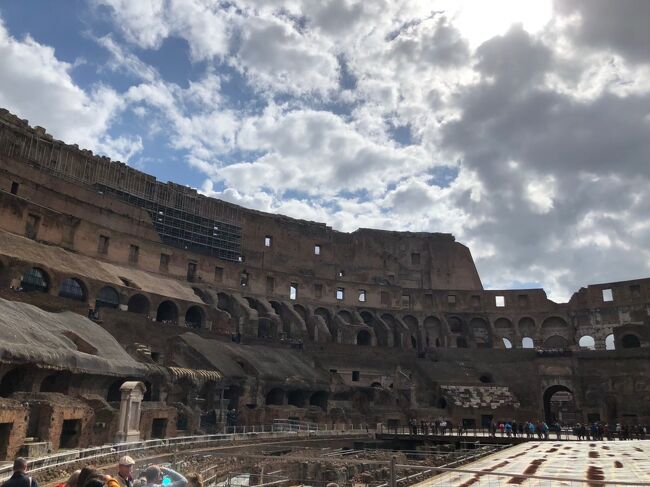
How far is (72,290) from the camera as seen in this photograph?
33.9 m

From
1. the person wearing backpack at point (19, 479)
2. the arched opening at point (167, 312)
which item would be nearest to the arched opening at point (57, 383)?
the person wearing backpack at point (19, 479)

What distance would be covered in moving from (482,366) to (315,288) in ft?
62.3

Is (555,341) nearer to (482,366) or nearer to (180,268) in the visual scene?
(482,366)

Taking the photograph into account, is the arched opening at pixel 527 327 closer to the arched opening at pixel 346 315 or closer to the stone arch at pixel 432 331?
the stone arch at pixel 432 331

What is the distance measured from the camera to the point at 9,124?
42625 mm

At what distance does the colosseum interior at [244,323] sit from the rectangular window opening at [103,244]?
0.11 meters

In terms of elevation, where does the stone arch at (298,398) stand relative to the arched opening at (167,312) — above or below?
below

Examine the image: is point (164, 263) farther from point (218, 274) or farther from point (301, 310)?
point (301, 310)

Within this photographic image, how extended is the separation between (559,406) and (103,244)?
153ft

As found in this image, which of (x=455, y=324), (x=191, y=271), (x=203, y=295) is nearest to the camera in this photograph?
(x=203, y=295)

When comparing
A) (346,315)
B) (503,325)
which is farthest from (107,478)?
(503,325)

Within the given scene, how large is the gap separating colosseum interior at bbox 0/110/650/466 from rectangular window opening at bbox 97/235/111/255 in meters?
0.11

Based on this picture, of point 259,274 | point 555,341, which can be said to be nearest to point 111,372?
A: point 259,274

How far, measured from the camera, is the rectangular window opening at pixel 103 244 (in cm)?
4178
